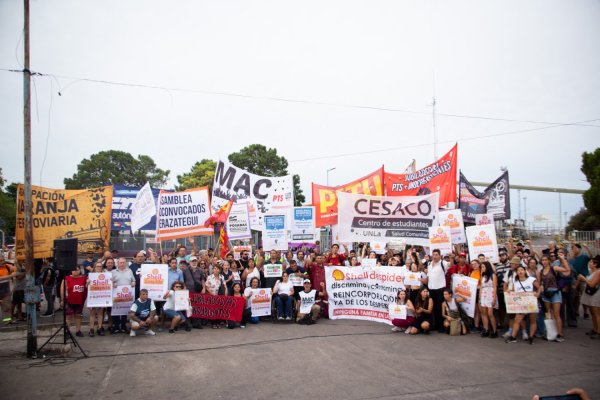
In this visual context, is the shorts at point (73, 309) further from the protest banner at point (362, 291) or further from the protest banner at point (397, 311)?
the protest banner at point (397, 311)

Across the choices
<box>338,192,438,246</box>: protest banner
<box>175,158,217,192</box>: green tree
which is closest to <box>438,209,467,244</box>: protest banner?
<box>338,192,438,246</box>: protest banner

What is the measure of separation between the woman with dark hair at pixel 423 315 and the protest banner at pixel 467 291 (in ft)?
2.64

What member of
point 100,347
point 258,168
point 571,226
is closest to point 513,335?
point 100,347

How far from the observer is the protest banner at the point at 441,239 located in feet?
36.1

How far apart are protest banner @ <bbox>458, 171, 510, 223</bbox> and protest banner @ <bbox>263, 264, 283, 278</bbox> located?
8905 millimetres

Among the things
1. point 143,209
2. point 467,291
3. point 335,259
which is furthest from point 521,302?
point 143,209

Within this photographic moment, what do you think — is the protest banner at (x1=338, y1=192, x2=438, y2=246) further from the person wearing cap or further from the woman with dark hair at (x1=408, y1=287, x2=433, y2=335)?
the woman with dark hair at (x1=408, y1=287, x2=433, y2=335)

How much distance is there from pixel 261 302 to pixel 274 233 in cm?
330

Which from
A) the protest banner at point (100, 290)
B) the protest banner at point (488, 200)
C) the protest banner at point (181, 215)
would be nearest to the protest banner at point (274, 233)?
the protest banner at point (181, 215)

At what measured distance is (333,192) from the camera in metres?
17.3

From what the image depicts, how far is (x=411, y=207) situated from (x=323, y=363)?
6.32m

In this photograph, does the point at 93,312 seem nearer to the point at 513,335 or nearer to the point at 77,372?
the point at 77,372

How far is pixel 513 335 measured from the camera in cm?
857

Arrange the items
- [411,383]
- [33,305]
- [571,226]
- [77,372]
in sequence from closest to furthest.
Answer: [411,383]
[77,372]
[33,305]
[571,226]
